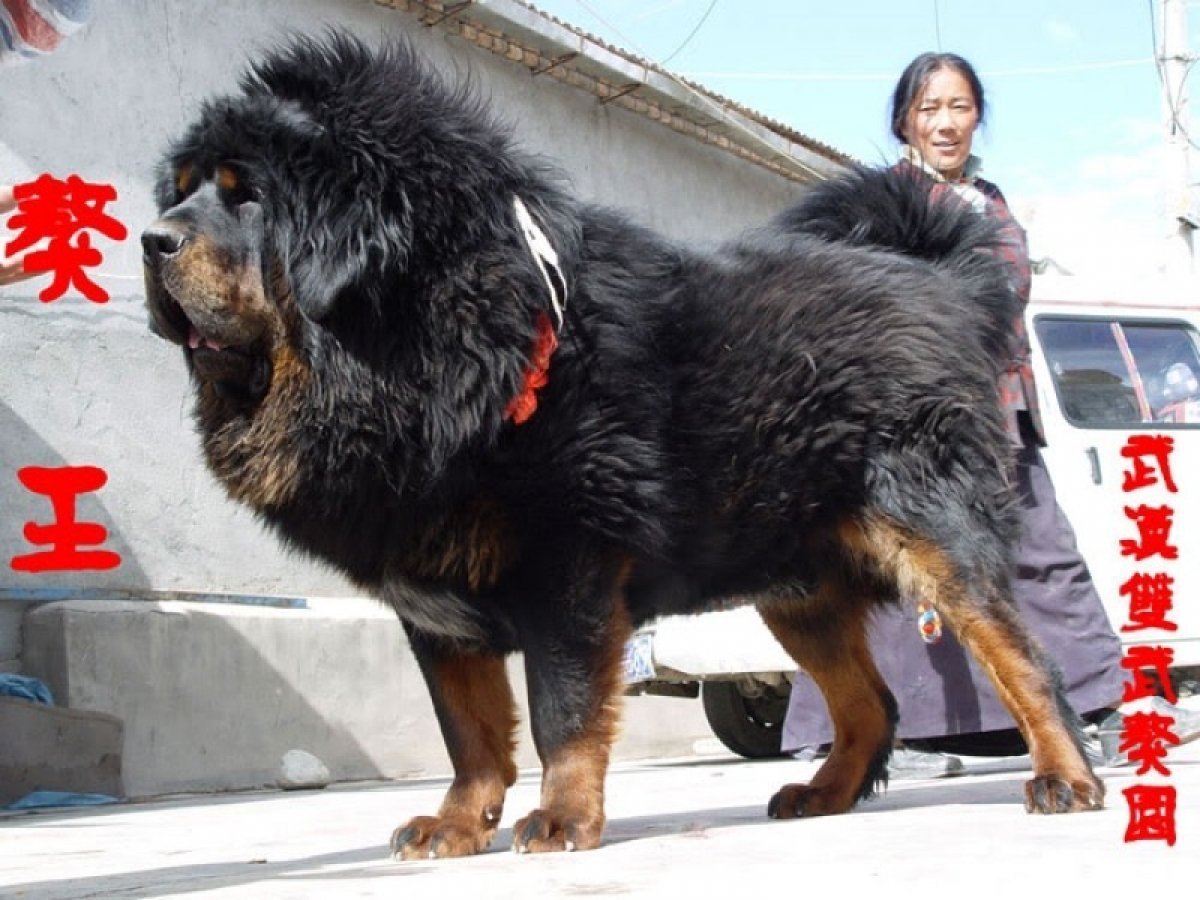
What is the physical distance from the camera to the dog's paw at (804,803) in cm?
426

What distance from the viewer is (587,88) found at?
38.2ft

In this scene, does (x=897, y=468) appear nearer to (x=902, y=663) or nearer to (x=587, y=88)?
(x=902, y=663)

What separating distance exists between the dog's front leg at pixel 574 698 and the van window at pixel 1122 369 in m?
4.50

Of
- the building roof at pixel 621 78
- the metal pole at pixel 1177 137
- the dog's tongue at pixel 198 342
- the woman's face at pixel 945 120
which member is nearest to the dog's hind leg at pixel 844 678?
the woman's face at pixel 945 120

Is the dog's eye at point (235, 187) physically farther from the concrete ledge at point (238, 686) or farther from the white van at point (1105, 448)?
the white van at point (1105, 448)

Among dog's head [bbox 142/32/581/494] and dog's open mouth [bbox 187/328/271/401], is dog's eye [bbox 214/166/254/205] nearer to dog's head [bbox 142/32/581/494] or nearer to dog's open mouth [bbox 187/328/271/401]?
dog's head [bbox 142/32/581/494]

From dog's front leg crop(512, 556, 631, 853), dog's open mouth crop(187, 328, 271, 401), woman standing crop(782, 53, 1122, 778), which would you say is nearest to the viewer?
dog's front leg crop(512, 556, 631, 853)

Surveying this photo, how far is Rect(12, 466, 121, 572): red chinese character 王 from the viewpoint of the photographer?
7.36m

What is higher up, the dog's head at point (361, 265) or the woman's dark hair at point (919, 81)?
the woman's dark hair at point (919, 81)

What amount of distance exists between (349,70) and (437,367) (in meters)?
0.75

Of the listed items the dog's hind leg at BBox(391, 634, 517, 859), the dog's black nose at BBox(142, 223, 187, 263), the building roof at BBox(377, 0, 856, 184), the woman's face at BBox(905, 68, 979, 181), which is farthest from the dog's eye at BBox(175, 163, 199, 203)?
the building roof at BBox(377, 0, 856, 184)

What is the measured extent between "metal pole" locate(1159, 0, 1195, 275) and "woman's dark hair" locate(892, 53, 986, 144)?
12878 millimetres

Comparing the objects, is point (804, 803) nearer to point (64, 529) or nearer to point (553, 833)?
point (553, 833)

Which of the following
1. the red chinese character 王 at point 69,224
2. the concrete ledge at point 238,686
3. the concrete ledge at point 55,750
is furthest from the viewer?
the concrete ledge at point 238,686
